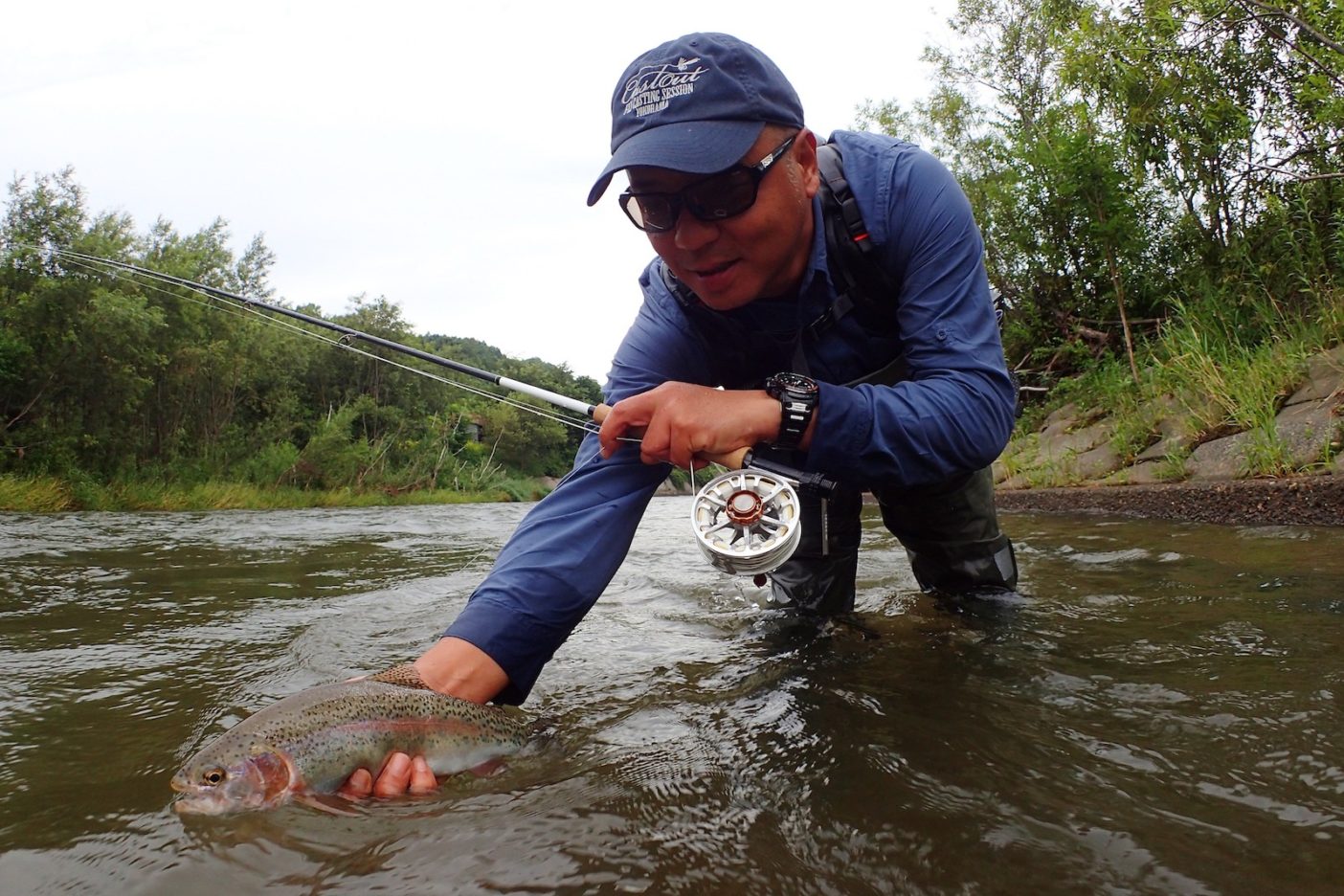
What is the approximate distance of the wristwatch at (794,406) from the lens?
83.0 inches

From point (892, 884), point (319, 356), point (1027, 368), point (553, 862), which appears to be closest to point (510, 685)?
point (553, 862)

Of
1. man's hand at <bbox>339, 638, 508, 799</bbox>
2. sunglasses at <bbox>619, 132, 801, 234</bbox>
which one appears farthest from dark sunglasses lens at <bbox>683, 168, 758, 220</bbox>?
man's hand at <bbox>339, 638, 508, 799</bbox>

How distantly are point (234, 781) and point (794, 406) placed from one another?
1.50 metres

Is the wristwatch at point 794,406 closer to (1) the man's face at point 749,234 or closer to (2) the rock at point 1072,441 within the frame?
(1) the man's face at point 749,234

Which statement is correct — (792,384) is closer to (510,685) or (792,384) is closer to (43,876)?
(510,685)

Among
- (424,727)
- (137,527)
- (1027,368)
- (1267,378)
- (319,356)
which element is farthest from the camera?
(319,356)

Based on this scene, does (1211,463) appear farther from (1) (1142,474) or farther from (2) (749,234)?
(2) (749,234)

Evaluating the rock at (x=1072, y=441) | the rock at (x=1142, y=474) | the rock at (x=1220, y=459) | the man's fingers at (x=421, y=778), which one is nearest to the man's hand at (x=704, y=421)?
the man's fingers at (x=421, y=778)

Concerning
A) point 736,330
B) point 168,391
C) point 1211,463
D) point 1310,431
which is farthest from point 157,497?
point 1310,431

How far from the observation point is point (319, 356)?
4247 centimetres

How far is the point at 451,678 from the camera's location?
83.7 inches

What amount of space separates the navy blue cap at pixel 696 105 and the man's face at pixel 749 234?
5 cm

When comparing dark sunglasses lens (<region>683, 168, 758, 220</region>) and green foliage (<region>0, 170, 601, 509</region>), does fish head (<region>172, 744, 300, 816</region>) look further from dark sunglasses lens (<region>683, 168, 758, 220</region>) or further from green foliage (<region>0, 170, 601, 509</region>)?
green foliage (<region>0, 170, 601, 509</region>)

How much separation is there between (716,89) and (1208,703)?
2051mm
